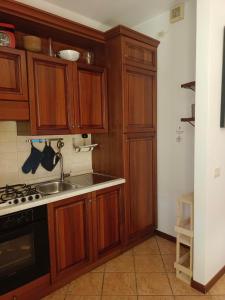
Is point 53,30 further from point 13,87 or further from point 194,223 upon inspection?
point 194,223

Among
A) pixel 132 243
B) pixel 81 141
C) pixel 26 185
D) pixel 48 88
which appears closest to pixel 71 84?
pixel 48 88

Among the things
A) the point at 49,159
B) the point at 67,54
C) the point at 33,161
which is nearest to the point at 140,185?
the point at 49,159

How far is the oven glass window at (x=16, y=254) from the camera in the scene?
165 centimetres

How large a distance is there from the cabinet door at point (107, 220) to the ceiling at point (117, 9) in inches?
77.5

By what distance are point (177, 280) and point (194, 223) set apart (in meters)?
0.61

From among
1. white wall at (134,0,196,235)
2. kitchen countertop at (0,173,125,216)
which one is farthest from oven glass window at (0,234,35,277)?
white wall at (134,0,196,235)

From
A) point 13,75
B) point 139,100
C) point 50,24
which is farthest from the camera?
point 139,100

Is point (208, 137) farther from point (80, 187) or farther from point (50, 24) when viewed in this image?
point (50, 24)

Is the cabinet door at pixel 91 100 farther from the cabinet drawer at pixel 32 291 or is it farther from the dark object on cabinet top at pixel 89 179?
the cabinet drawer at pixel 32 291

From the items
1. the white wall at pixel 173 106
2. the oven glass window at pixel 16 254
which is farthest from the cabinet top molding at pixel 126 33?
the oven glass window at pixel 16 254

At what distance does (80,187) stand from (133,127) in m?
0.89

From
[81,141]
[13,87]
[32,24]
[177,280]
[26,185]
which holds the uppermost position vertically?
[32,24]

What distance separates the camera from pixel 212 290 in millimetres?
1904

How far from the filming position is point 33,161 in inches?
88.5
